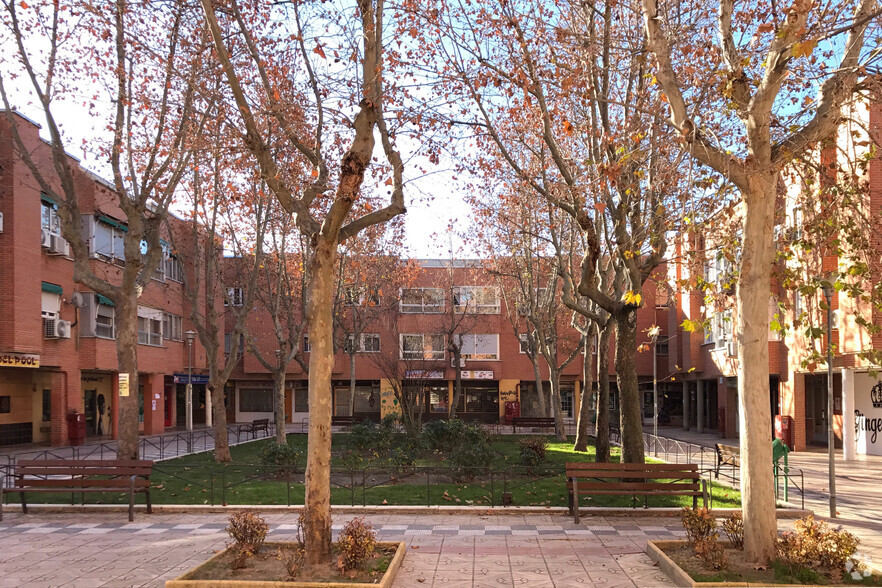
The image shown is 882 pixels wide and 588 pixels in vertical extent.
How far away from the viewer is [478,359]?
45625 millimetres

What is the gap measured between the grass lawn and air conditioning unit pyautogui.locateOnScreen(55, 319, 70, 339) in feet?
34.7

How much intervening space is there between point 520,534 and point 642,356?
3640cm

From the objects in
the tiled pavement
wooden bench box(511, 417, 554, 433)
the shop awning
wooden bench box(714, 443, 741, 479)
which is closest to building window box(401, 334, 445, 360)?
wooden bench box(511, 417, 554, 433)

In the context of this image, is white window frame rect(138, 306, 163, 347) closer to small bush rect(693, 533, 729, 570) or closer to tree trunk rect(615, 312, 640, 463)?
tree trunk rect(615, 312, 640, 463)

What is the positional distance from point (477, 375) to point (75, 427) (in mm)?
23470

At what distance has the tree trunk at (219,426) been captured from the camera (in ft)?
67.5

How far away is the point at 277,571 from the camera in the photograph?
8242 mm

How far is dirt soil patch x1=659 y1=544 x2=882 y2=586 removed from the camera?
751 centimetres

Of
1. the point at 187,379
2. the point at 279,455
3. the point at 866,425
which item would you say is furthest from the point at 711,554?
the point at 187,379

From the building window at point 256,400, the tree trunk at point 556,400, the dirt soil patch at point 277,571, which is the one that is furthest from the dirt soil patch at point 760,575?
the building window at point 256,400

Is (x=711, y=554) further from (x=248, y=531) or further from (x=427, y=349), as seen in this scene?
(x=427, y=349)

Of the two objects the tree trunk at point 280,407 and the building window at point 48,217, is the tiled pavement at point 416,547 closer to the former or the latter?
the tree trunk at point 280,407

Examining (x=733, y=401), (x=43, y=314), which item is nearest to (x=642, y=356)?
(x=733, y=401)

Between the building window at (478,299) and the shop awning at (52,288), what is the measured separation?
787 inches
